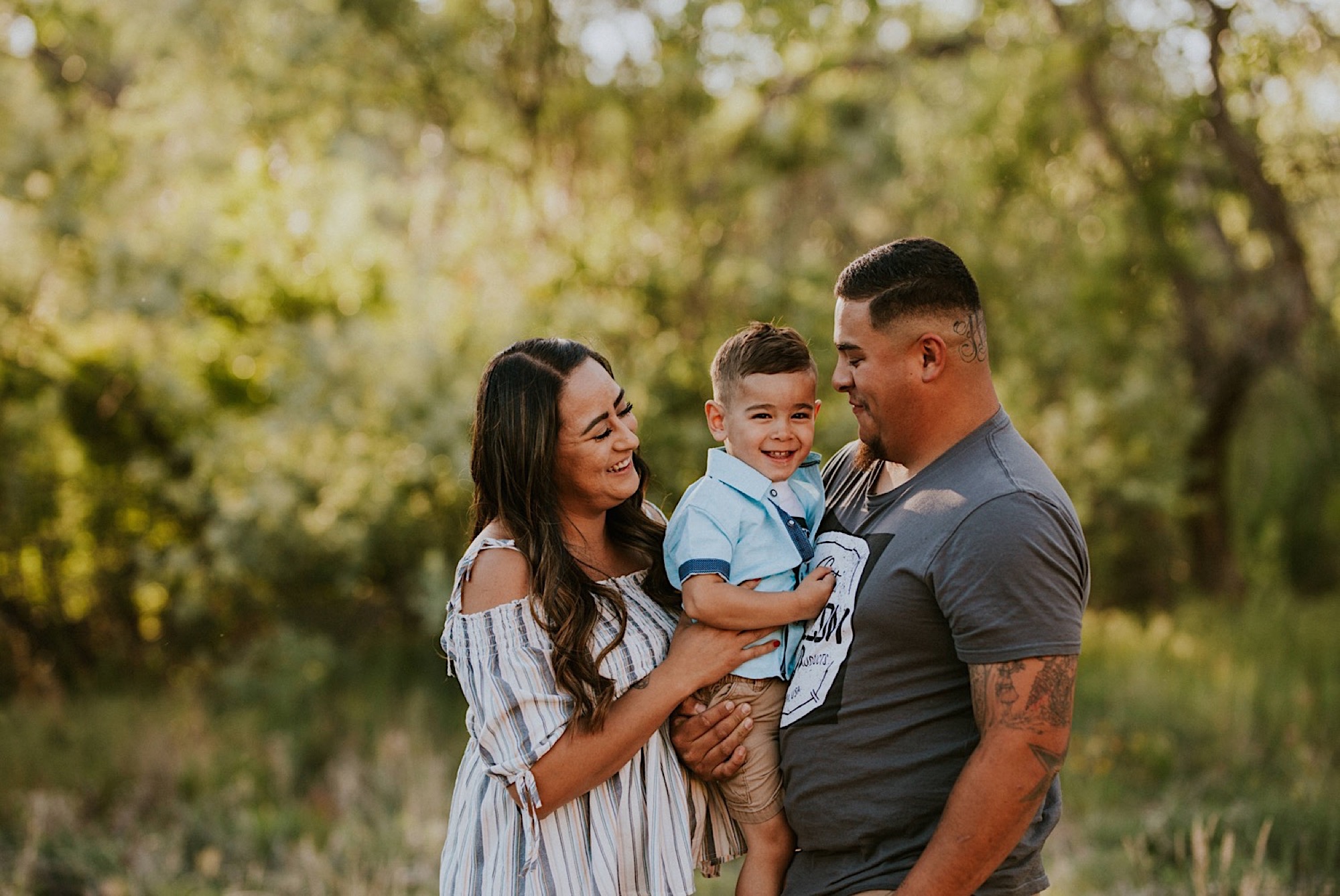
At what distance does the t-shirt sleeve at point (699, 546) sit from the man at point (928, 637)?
0.23 meters

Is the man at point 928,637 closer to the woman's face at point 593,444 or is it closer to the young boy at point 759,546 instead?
the young boy at point 759,546

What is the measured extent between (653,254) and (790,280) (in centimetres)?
103

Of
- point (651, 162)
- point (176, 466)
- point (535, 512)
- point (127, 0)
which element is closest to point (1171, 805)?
point (535, 512)

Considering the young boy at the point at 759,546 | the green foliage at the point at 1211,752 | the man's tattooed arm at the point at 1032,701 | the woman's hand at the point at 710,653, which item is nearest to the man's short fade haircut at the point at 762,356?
the young boy at the point at 759,546

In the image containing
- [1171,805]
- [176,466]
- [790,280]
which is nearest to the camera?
[1171,805]

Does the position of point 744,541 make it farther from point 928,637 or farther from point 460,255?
point 460,255

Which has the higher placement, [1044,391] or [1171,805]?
[1044,391]

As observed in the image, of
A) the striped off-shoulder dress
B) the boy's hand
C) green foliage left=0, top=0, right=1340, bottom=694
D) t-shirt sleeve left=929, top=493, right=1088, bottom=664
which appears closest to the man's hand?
the striped off-shoulder dress

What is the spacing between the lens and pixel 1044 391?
406 inches

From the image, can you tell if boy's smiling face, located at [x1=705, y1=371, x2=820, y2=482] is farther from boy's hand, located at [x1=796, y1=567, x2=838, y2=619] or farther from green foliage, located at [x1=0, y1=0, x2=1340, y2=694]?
green foliage, located at [x1=0, y1=0, x2=1340, y2=694]

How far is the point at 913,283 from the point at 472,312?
6276 millimetres

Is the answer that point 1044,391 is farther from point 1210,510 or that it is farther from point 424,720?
point 424,720

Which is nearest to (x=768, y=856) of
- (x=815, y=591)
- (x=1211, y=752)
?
(x=815, y=591)

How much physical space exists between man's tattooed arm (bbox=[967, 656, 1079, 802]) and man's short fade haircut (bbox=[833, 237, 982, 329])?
74cm
